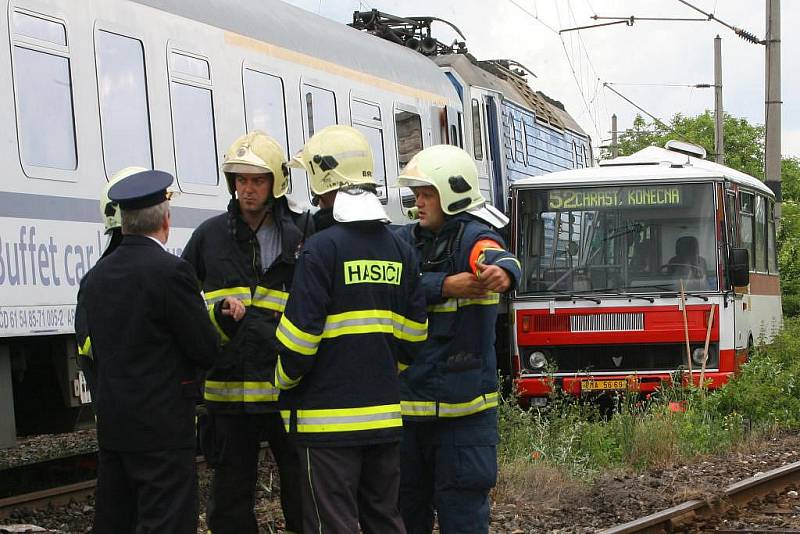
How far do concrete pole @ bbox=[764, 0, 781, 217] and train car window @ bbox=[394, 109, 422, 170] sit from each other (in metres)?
8.59

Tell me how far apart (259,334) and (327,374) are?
26.8 inches

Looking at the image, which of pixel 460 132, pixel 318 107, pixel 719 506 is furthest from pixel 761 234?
pixel 719 506

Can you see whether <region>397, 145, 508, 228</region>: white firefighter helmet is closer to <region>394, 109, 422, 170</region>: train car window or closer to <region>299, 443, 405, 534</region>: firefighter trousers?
<region>299, 443, 405, 534</region>: firefighter trousers

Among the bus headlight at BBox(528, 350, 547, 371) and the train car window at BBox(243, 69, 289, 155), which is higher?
the train car window at BBox(243, 69, 289, 155)

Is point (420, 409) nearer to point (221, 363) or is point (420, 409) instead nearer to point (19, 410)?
point (221, 363)

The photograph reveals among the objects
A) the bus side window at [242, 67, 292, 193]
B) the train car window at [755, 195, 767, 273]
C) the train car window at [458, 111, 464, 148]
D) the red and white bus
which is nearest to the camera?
the bus side window at [242, 67, 292, 193]

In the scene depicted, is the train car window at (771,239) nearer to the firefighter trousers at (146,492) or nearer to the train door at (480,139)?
the train door at (480,139)

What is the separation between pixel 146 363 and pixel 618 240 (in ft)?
29.0

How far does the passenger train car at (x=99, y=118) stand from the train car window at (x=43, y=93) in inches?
0.4

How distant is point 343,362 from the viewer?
5.34 metres

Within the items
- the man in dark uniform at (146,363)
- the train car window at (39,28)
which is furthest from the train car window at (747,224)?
the man in dark uniform at (146,363)

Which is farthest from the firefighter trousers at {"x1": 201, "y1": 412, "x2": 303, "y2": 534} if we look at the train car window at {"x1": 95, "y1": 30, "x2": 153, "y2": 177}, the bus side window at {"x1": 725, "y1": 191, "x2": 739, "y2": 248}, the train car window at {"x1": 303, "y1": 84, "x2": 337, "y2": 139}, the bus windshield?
the bus side window at {"x1": 725, "y1": 191, "x2": 739, "y2": 248}

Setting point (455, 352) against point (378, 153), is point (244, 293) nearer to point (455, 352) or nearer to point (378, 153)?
point (455, 352)

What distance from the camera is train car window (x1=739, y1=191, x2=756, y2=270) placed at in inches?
576
